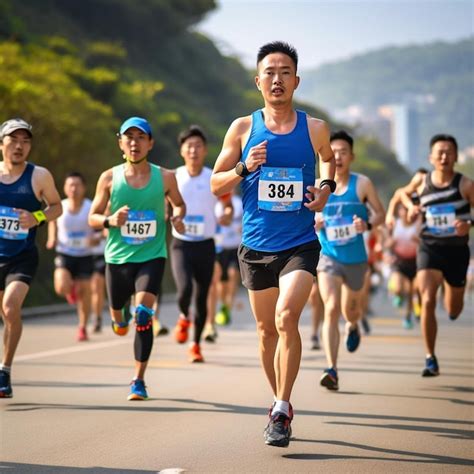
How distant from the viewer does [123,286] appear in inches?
403

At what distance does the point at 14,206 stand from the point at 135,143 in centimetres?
110

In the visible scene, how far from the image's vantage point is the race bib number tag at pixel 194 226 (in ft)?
44.2

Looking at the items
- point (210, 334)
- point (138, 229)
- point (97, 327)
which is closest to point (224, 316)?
point (97, 327)

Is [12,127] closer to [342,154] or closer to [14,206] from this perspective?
[14,206]

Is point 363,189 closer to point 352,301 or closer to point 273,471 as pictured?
point 352,301

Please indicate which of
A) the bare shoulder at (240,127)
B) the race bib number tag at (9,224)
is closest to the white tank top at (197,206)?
the race bib number tag at (9,224)

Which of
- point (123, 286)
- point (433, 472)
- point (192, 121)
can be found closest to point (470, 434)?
point (433, 472)

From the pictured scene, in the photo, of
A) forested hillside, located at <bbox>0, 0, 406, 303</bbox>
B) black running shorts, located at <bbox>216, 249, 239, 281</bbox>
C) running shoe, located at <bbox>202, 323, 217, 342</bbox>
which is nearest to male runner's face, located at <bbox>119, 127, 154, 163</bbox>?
running shoe, located at <bbox>202, 323, 217, 342</bbox>

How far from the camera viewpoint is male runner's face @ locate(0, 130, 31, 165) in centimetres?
996

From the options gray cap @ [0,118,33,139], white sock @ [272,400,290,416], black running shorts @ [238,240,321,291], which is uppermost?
gray cap @ [0,118,33,139]

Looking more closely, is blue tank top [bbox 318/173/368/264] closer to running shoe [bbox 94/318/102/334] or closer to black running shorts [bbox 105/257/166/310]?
black running shorts [bbox 105/257/166/310]

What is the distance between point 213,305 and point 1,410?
7.39m

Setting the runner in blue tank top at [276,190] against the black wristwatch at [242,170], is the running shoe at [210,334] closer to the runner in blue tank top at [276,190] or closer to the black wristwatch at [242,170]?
the runner in blue tank top at [276,190]

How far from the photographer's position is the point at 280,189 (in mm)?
7902
